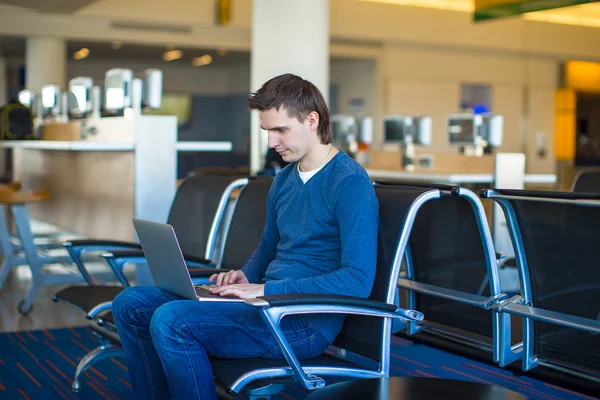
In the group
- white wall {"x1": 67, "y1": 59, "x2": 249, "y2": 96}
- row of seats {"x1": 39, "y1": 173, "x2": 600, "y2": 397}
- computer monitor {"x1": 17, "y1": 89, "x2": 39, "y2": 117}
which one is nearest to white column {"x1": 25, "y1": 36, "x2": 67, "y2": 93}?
A: computer monitor {"x1": 17, "y1": 89, "x2": 39, "y2": 117}

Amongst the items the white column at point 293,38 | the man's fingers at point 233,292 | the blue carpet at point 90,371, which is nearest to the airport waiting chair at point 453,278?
the man's fingers at point 233,292

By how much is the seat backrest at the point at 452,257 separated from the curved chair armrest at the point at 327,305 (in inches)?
15.5

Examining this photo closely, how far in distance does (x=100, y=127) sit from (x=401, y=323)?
10.7 feet

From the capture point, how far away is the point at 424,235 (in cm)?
255

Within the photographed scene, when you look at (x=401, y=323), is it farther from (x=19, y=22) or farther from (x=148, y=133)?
(x=19, y=22)

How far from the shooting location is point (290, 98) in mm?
2268

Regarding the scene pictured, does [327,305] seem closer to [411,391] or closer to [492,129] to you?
[411,391]

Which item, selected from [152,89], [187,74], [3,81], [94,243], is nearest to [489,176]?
[152,89]

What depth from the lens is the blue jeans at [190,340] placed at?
2.09 meters

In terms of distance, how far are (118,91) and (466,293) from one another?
3.29 m

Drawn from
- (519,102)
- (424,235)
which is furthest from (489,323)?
(519,102)

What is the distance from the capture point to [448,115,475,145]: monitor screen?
7961 millimetres

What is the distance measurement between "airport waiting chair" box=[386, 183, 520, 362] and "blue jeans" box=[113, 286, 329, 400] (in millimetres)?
479

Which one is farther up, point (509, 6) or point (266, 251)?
point (509, 6)
